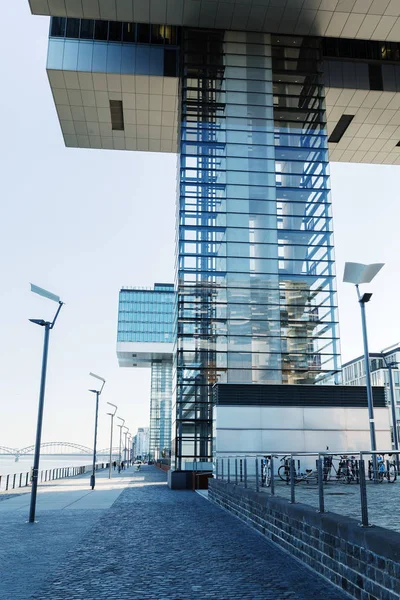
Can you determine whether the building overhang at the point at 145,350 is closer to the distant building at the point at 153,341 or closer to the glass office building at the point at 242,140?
the distant building at the point at 153,341

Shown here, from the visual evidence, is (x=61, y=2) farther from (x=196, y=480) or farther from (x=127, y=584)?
(x=127, y=584)

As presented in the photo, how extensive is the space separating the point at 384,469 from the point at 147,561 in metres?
4.15

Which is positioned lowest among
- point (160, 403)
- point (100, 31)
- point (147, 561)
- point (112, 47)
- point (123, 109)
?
point (147, 561)

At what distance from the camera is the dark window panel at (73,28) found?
30.8m

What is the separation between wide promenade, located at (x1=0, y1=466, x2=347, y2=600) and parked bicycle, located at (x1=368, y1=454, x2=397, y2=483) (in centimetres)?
133

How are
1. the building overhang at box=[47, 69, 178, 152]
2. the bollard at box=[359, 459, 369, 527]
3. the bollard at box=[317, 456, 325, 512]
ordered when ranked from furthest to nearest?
the building overhang at box=[47, 69, 178, 152], the bollard at box=[317, 456, 325, 512], the bollard at box=[359, 459, 369, 527]

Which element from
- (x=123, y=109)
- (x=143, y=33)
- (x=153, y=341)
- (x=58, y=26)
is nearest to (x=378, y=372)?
(x=153, y=341)

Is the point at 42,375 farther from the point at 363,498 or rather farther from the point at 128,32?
the point at 128,32

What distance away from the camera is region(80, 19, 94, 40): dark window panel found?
3078 centimetres

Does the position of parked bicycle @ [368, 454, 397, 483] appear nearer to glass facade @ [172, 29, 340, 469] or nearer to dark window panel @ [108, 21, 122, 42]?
glass facade @ [172, 29, 340, 469]

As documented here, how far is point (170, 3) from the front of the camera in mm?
27500

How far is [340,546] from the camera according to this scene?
7.01 metres

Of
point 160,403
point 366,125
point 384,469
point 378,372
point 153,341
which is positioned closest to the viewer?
point 384,469

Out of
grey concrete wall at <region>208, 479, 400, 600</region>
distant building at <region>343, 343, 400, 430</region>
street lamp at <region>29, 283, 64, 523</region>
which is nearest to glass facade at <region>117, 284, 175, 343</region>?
distant building at <region>343, 343, 400, 430</region>
